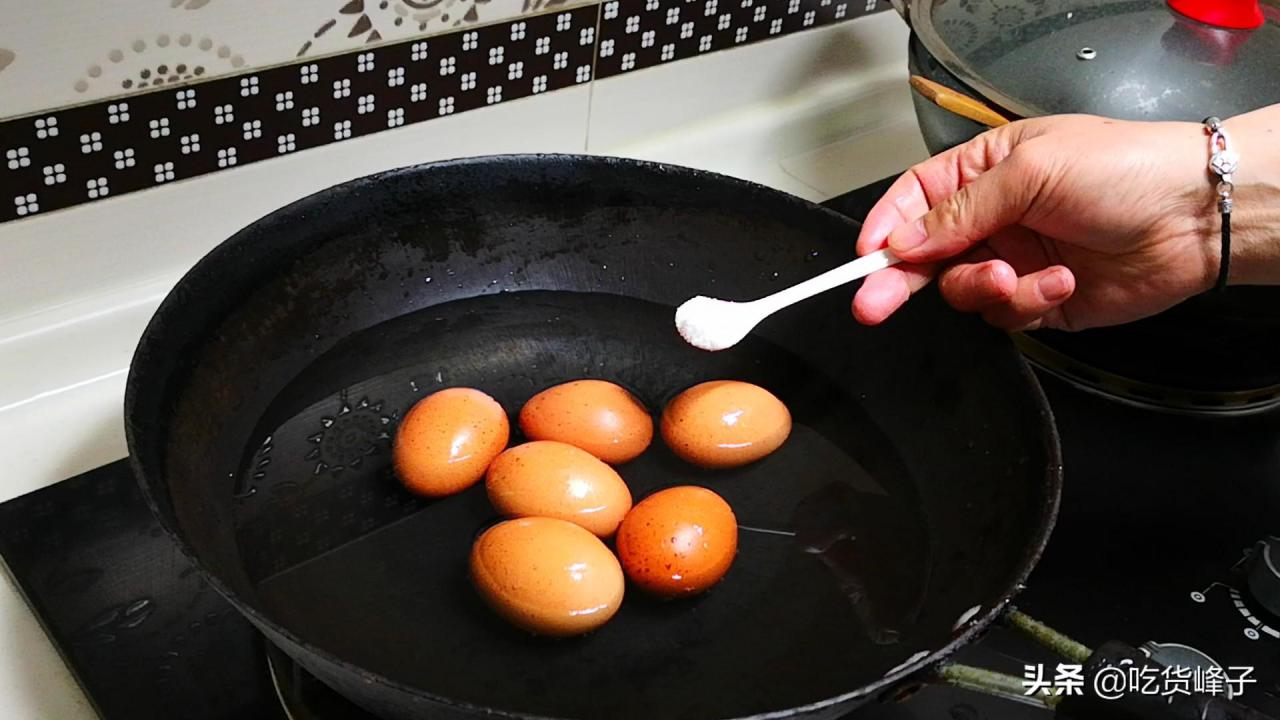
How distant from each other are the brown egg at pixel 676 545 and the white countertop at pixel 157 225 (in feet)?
1.19

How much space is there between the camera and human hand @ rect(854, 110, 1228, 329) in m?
0.79

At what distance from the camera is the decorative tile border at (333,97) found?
0.83m

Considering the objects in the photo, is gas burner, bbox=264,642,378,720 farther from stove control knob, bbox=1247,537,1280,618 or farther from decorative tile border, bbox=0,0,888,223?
stove control knob, bbox=1247,537,1280,618

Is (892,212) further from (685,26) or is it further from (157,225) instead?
(157,225)

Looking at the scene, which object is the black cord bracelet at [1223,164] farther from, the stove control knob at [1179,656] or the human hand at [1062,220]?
the stove control knob at [1179,656]

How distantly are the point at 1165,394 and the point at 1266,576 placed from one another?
0.72ft

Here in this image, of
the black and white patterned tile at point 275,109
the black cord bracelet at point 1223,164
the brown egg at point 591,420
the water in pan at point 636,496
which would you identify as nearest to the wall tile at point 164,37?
the black and white patterned tile at point 275,109

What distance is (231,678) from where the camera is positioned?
2.39 feet

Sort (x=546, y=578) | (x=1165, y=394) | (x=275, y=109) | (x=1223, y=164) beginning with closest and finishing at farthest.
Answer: (x=546, y=578), (x=1223, y=164), (x=275, y=109), (x=1165, y=394)

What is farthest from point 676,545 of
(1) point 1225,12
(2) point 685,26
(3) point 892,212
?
(1) point 1225,12

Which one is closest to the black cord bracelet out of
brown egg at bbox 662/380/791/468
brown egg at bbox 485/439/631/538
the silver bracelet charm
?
the silver bracelet charm

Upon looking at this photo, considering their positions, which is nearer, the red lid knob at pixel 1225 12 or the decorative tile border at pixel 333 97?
the decorative tile border at pixel 333 97

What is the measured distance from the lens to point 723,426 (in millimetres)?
835

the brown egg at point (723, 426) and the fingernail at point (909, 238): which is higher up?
the fingernail at point (909, 238)
